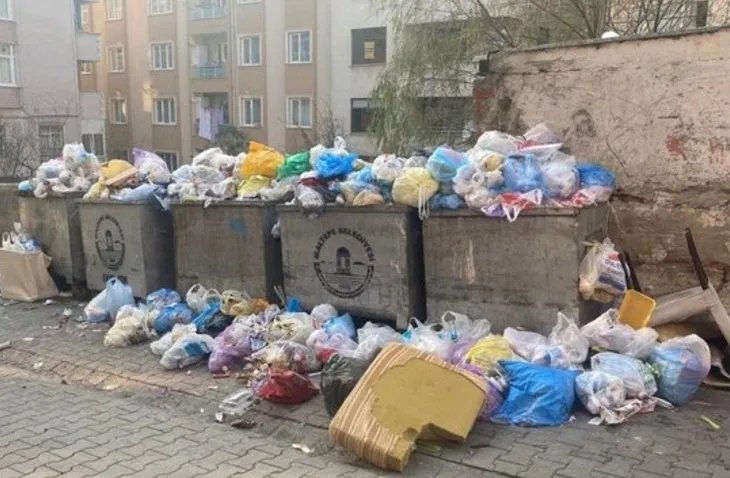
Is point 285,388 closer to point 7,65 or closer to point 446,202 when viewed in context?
point 446,202

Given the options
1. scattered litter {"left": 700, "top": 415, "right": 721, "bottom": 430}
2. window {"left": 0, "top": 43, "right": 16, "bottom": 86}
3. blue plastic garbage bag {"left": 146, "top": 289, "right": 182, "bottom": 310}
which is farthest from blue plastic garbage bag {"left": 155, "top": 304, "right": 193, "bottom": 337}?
window {"left": 0, "top": 43, "right": 16, "bottom": 86}

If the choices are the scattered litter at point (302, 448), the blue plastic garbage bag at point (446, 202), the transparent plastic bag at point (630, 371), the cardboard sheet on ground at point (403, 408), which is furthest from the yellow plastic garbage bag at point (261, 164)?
the transparent plastic bag at point (630, 371)

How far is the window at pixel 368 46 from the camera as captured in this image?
29703mm

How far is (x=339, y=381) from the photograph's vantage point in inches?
160

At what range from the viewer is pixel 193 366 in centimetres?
516

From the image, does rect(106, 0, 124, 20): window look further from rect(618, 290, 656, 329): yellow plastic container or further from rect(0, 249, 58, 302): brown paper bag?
rect(618, 290, 656, 329): yellow plastic container

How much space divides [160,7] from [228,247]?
33.7 metres

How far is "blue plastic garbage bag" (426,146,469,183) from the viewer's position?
501 centimetres

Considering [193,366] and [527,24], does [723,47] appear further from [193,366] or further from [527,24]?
[527,24]

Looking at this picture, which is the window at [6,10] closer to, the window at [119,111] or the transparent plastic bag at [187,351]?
the window at [119,111]

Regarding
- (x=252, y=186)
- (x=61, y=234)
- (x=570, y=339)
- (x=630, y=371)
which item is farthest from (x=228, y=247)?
(x=630, y=371)

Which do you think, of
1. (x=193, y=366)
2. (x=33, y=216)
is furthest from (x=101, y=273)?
(x=193, y=366)

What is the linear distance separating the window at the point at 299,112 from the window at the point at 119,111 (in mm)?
11579

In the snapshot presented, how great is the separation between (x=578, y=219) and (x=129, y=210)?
4.13 meters
